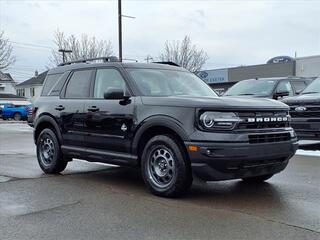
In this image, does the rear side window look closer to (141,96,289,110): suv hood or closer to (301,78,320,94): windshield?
(141,96,289,110): suv hood

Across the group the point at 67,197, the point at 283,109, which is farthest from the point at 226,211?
the point at 67,197

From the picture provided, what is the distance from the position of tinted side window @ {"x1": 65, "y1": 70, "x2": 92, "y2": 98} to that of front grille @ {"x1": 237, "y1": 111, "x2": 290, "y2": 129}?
9.28ft

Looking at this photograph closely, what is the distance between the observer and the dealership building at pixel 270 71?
36875 mm

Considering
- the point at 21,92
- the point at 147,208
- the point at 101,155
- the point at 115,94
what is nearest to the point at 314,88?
the point at 101,155

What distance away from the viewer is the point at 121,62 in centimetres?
743

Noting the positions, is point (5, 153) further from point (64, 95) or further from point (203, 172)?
point (203, 172)

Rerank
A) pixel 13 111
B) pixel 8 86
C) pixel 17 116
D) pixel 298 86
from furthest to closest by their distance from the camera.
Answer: pixel 8 86, pixel 17 116, pixel 13 111, pixel 298 86

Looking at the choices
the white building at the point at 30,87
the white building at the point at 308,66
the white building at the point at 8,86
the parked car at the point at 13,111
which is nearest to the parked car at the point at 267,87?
the white building at the point at 308,66

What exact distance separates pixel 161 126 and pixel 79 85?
2.24 meters

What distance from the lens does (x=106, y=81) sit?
751 cm

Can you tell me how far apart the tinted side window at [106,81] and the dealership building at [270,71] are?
27.5m

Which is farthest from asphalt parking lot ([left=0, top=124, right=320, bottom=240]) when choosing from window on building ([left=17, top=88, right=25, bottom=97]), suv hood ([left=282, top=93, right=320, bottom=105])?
window on building ([left=17, top=88, right=25, bottom=97])

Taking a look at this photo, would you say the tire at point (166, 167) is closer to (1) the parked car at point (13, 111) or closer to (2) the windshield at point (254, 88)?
(2) the windshield at point (254, 88)

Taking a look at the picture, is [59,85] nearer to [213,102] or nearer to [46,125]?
[46,125]
